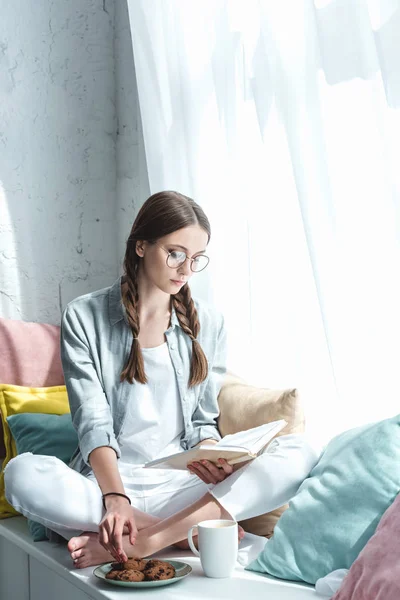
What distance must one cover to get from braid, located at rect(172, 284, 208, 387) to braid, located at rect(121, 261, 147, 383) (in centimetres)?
12

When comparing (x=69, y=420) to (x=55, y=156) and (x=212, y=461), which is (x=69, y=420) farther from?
(x=55, y=156)

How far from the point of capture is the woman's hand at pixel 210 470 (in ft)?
5.22

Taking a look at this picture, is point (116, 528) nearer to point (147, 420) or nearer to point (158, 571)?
point (158, 571)

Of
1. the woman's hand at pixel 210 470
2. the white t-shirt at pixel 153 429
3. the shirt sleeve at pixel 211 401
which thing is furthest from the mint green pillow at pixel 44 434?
the woman's hand at pixel 210 470

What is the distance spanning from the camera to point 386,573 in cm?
112

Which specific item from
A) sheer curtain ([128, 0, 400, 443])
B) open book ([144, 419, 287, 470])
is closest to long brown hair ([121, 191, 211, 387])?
sheer curtain ([128, 0, 400, 443])

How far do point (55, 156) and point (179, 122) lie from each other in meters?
0.63

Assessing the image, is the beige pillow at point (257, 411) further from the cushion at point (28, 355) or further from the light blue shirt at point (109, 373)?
the cushion at point (28, 355)

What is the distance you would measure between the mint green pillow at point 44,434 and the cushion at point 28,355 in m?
0.29

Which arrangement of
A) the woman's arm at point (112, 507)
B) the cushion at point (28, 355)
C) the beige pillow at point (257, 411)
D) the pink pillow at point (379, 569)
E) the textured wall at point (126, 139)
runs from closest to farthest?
1. the pink pillow at point (379, 569)
2. the woman's arm at point (112, 507)
3. the beige pillow at point (257, 411)
4. the cushion at point (28, 355)
5. the textured wall at point (126, 139)

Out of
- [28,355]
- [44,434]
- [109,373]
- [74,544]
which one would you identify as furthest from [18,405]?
[74,544]

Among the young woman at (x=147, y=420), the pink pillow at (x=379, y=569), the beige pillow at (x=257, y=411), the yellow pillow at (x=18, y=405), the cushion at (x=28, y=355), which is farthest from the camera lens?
the cushion at (x=28, y=355)

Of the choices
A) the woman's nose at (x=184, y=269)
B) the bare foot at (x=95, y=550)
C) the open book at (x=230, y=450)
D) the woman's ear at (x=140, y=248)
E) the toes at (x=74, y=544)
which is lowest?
the bare foot at (x=95, y=550)

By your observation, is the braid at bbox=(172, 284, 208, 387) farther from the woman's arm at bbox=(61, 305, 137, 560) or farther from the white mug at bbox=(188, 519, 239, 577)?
the white mug at bbox=(188, 519, 239, 577)
